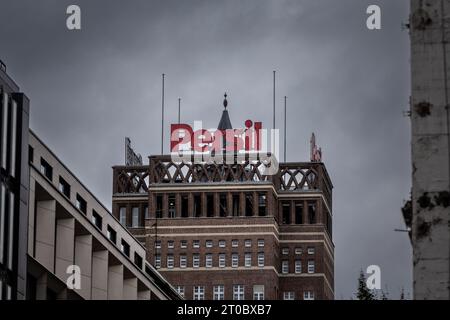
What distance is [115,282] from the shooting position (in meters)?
104

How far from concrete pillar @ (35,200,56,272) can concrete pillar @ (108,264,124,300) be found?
16963 millimetres

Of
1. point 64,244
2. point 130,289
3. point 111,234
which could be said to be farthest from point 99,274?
point 64,244

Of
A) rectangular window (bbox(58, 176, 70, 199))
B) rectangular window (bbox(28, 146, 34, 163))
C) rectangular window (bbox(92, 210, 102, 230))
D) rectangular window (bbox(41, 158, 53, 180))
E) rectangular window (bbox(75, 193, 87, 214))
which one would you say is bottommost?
rectangular window (bbox(92, 210, 102, 230))

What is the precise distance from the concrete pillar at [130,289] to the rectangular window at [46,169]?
69.3 ft

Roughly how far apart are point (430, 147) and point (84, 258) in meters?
51.0

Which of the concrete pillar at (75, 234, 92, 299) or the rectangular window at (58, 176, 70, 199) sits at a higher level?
the rectangular window at (58, 176, 70, 199)

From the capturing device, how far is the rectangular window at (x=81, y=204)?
93438 mm

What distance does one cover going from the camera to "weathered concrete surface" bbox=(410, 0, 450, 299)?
43.9 metres

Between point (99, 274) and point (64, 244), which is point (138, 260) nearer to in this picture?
point (99, 274)

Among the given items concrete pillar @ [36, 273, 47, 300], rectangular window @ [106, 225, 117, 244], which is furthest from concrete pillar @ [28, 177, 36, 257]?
rectangular window @ [106, 225, 117, 244]

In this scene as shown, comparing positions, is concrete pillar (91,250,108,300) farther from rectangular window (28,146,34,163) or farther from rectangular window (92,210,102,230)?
rectangular window (28,146,34,163)

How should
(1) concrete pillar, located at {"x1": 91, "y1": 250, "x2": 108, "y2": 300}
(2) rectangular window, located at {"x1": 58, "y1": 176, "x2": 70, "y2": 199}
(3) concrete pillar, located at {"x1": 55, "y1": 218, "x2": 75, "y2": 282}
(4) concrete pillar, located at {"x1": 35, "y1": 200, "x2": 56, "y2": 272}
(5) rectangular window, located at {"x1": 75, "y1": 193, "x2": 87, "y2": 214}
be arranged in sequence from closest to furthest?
(4) concrete pillar, located at {"x1": 35, "y1": 200, "x2": 56, "y2": 272} < (3) concrete pillar, located at {"x1": 55, "y1": 218, "x2": 75, "y2": 282} < (2) rectangular window, located at {"x1": 58, "y1": 176, "x2": 70, "y2": 199} < (5) rectangular window, located at {"x1": 75, "y1": 193, "x2": 87, "y2": 214} < (1) concrete pillar, located at {"x1": 91, "y1": 250, "x2": 108, "y2": 300}

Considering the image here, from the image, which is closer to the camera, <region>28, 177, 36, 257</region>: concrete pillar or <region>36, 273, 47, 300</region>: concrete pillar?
<region>28, 177, 36, 257</region>: concrete pillar
